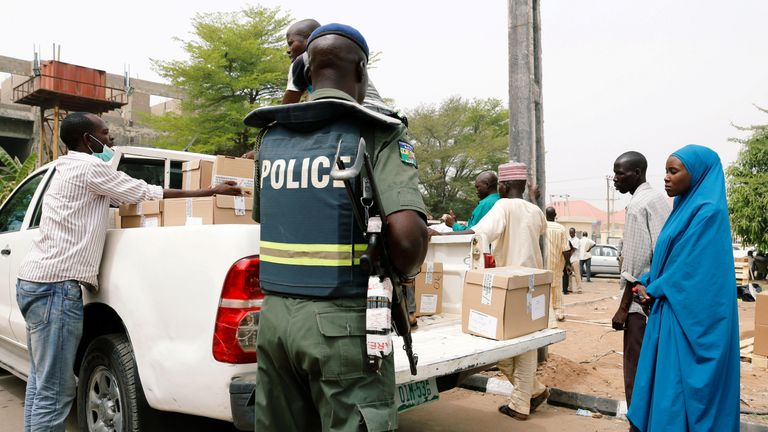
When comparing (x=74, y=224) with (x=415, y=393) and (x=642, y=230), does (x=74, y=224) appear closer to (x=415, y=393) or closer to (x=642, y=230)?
(x=415, y=393)

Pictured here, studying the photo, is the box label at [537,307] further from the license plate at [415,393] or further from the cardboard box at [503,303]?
the license plate at [415,393]

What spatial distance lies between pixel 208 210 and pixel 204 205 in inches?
1.5

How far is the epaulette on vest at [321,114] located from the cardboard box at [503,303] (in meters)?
1.99

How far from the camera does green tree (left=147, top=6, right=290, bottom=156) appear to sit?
2120cm

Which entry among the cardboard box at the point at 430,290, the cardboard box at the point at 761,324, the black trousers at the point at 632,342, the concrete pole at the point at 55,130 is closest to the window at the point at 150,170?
the cardboard box at the point at 430,290

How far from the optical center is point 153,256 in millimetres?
2709

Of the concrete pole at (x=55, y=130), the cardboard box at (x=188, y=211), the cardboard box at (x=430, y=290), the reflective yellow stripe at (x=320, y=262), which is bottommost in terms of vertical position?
the cardboard box at (x=430, y=290)

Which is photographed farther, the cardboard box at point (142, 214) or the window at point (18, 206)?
the window at point (18, 206)

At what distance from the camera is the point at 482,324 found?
140 inches

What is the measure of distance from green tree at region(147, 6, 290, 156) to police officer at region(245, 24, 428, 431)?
1981 cm

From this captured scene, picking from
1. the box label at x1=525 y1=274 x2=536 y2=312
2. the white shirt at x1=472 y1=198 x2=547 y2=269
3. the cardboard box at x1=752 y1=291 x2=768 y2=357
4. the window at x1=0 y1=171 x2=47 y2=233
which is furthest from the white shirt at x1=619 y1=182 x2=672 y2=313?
the window at x1=0 y1=171 x2=47 y2=233

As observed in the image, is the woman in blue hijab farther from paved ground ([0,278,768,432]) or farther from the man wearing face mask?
A: the man wearing face mask

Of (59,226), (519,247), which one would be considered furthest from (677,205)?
(59,226)

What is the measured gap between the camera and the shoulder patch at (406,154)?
181 cm
